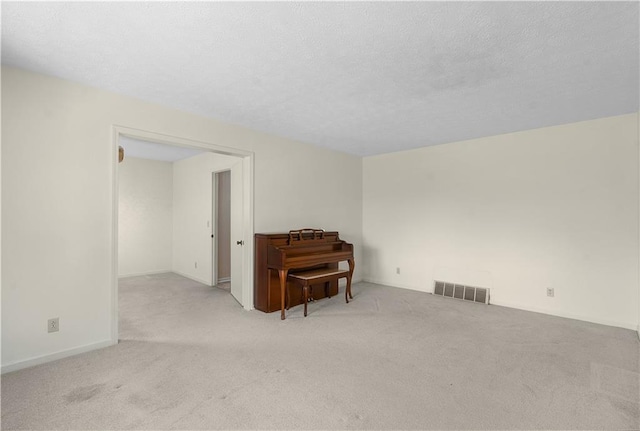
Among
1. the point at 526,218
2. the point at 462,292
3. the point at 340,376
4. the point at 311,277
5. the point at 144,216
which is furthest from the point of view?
the point at 144,216

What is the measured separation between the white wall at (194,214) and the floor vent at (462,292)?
361cm

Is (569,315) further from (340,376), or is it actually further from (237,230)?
(237,230)

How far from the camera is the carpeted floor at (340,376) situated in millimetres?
1834

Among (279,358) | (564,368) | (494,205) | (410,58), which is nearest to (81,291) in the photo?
(279,358)

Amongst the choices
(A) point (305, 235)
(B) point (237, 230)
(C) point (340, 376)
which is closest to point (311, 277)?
(A) point (305, 235)

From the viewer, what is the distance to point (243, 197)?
408 centimetres

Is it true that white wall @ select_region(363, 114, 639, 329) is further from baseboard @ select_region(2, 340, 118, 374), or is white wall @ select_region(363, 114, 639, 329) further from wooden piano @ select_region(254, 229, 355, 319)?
baseboard @ select_region(2, 340, 118, 374)

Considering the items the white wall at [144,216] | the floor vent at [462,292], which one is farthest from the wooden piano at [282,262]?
the white wall at [144,216]

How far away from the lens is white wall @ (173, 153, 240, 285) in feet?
17.8

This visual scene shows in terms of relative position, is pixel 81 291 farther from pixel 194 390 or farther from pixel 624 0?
pixel 624 0

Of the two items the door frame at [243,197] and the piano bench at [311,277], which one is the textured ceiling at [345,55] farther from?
the piano bench at [311,277]

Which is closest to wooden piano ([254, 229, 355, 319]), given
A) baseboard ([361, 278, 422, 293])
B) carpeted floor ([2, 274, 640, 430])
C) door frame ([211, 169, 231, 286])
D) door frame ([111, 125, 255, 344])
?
door frame ([111, 125, 255, 344])

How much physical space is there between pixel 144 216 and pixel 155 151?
4.60ft

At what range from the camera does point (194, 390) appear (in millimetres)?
2109
